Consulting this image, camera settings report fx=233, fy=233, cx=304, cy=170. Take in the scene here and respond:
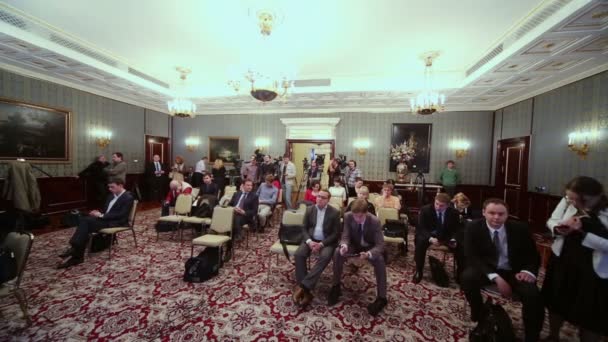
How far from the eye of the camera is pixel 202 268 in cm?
332

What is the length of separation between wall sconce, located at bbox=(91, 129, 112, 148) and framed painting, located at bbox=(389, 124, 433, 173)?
9965mm

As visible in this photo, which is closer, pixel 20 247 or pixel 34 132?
pixel 20 247

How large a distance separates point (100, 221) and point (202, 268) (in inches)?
87.0

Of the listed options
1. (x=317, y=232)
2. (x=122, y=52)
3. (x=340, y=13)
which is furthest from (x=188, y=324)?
(x=122, y=52)

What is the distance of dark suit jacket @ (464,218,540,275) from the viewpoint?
230cm

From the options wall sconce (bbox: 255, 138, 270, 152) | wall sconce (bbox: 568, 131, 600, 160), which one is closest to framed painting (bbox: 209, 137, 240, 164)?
wall sconce (bbox: 255, 138, 270, 152)

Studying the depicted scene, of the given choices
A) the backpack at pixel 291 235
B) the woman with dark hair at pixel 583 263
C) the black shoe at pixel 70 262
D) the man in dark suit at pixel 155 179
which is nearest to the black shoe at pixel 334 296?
the backpack at pixel 291 235

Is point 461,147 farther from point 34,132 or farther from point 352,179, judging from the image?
point 34,132

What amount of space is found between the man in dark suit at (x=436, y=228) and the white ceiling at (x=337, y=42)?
3149 millimetres

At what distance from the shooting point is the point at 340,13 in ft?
12.9

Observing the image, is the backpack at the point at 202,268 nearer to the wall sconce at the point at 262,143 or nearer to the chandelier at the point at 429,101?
the chandelier at the point at 429,101

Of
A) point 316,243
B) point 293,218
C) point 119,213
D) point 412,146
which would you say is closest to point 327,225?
point 316,243

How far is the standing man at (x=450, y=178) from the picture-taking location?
7.83 m

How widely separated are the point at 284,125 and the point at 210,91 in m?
2.99
